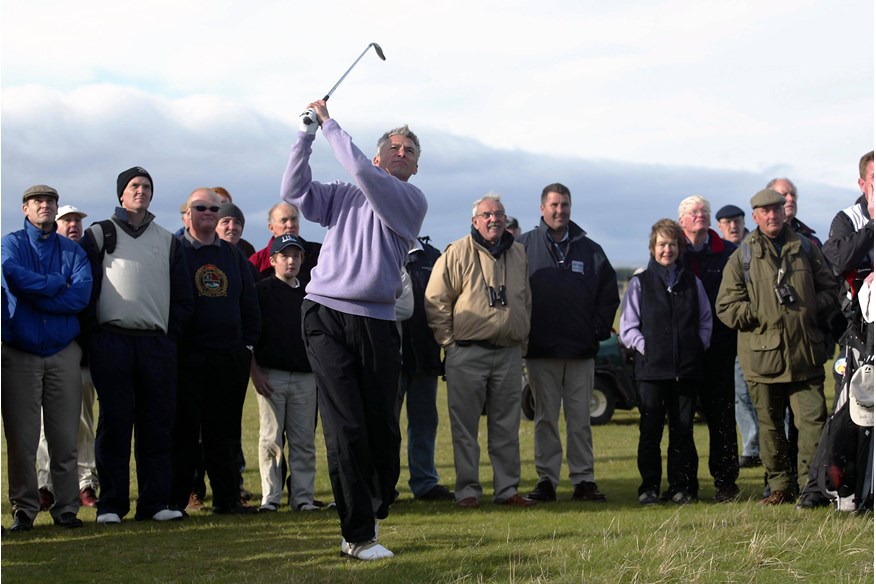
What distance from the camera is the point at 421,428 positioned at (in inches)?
410

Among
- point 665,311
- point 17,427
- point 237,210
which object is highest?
point 237,210

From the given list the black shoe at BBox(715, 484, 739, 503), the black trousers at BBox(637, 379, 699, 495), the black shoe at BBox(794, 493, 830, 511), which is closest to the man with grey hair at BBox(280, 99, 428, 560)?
the black shoe at BBox(794, 493, 830, 511)

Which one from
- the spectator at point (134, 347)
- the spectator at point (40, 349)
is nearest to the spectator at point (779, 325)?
the spectator at point (134, 347)

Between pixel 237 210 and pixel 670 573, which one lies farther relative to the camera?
pixel 237 210

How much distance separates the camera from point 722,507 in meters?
8.92

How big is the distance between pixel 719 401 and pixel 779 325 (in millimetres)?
1061

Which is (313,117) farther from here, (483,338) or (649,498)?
(649,498)

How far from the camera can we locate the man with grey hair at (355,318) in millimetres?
6777

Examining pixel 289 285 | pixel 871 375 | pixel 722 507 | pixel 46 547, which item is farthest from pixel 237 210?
pixel 871 375

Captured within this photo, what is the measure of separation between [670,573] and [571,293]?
422 cm

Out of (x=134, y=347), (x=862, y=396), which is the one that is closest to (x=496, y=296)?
(x=134, y=347)

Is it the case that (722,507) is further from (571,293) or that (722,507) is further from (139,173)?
(139,173)

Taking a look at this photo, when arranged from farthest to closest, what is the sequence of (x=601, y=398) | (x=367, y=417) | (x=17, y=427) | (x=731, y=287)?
(x=601, y=398) → (x=731, y=287) → (x=17, y=427) → (x=367, y=417)

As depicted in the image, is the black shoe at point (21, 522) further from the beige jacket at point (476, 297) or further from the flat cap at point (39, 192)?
the beige jacket at point (476, 297)
